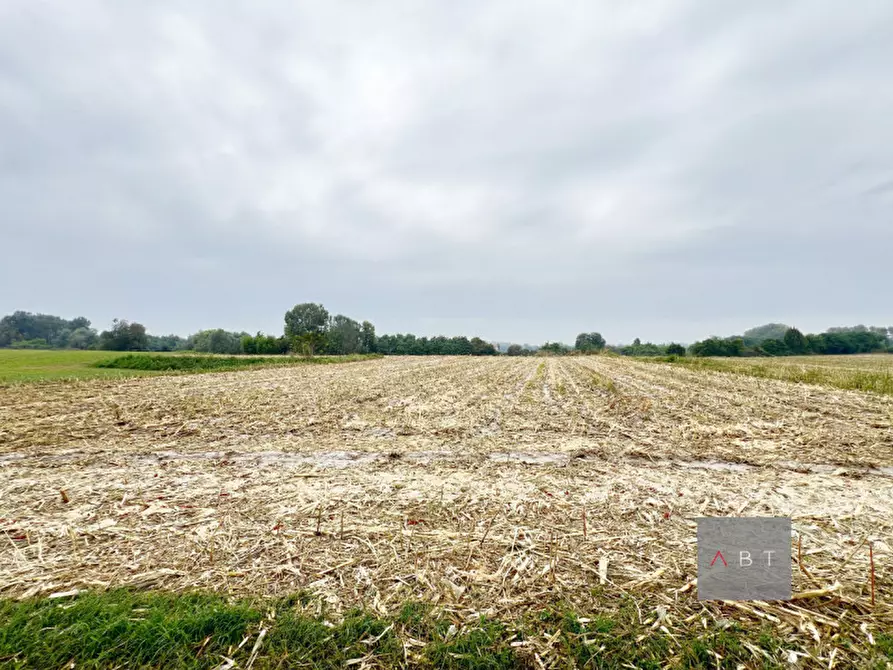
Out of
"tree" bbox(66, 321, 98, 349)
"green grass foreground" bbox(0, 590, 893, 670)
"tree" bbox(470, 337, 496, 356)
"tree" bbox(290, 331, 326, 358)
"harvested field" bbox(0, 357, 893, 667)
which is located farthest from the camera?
"tree" bbox(470, 337, 496, 356)

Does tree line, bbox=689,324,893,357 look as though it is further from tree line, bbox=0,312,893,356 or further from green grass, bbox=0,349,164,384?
green grass, bbox=0,349,164,384

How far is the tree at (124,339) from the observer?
Answer: 6938cm

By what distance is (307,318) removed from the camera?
286 ft

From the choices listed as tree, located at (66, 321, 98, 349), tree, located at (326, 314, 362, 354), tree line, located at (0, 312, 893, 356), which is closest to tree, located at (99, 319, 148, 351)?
tree line, located at (0, 312, 893, 356)

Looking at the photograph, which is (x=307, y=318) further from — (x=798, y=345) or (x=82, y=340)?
(x=798, y=345)

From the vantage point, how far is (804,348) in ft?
276

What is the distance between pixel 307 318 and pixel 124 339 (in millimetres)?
34374

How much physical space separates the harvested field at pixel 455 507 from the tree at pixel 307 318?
80118 millimetres

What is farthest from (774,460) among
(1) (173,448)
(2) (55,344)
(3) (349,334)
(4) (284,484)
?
(2) (55,344)

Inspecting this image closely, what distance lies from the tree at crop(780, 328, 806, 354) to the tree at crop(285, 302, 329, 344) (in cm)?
11219

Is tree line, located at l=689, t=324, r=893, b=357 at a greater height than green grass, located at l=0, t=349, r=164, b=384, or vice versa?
tree line, located at l=689, t=324, r=893, b=357

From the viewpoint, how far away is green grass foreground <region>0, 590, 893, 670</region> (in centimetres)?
222

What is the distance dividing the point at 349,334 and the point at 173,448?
84.0 meters

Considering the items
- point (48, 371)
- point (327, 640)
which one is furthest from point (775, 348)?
point (48, 371)
